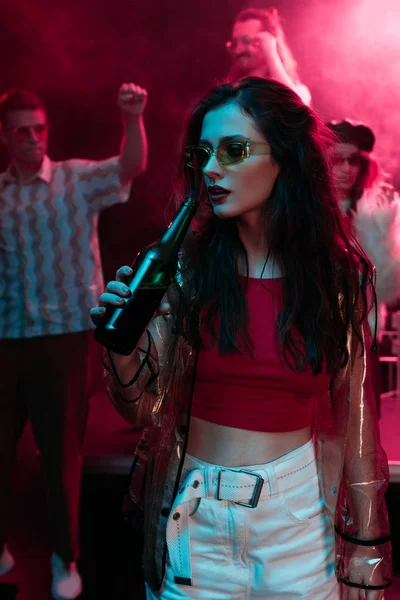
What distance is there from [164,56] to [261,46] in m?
0.49

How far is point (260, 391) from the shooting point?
4.51 ft

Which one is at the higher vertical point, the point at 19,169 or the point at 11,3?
the point at 11,3

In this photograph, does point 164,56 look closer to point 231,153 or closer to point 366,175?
point 366,175

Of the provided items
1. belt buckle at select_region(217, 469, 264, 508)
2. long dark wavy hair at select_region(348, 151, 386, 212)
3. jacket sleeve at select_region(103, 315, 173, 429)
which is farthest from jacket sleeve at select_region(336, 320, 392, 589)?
long dark wavy hair at select_region(348, 151, 386, 212)

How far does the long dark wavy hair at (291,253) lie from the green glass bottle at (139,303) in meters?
0.20

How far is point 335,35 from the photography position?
3471mm

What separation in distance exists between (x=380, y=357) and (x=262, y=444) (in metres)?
2.43

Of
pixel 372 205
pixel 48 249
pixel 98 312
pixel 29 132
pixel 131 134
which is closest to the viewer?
pixel 98 312

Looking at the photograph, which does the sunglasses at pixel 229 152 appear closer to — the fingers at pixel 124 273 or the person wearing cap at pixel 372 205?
the fingers at pixel 124 273

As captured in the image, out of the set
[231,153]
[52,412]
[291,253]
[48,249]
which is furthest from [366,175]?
[231,153]

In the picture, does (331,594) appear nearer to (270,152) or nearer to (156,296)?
(156,296)

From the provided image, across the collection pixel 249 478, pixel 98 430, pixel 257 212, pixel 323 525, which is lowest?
pixel 98 430

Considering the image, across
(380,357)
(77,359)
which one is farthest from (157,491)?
(380,357)

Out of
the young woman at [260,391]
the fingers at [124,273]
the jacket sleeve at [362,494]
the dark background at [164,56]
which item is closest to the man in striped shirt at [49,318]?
A: the dark background at [164,56]
